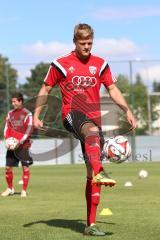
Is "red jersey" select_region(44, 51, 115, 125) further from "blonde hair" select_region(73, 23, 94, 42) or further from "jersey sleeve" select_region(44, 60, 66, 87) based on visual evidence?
"blonde hair" select_region(73, 23, 94, 42)

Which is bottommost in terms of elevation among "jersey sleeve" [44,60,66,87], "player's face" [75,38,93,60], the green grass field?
the green grass field

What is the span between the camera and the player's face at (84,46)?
25.4ft

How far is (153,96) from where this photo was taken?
37.2 m

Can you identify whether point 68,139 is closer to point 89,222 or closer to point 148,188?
point 148,188

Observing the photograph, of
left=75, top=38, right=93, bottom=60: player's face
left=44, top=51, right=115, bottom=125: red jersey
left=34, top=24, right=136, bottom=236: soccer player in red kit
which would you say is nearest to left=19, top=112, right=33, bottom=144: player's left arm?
left=34, top=24, right=136, bottom=236: soccer player in red kit

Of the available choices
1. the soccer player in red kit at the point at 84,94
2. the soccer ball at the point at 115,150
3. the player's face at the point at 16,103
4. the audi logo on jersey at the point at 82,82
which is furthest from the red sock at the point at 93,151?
the player's face at the point at 16,103

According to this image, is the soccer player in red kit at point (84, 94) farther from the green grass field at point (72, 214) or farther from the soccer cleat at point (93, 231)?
the green grass field at point (72, 214)

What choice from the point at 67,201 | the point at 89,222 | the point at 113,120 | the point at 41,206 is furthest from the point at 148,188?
the point at 113,120

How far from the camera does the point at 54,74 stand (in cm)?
803

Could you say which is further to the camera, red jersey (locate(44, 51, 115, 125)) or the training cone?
the training cone

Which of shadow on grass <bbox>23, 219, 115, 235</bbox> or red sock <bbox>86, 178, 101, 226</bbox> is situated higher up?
red sock <bbox>86, 178, 101, 226</bbox>

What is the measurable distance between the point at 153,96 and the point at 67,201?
83.3 feet

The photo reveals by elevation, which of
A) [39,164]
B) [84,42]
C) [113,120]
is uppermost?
[84,42]

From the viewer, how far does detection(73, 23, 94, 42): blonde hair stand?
25.2 feet
